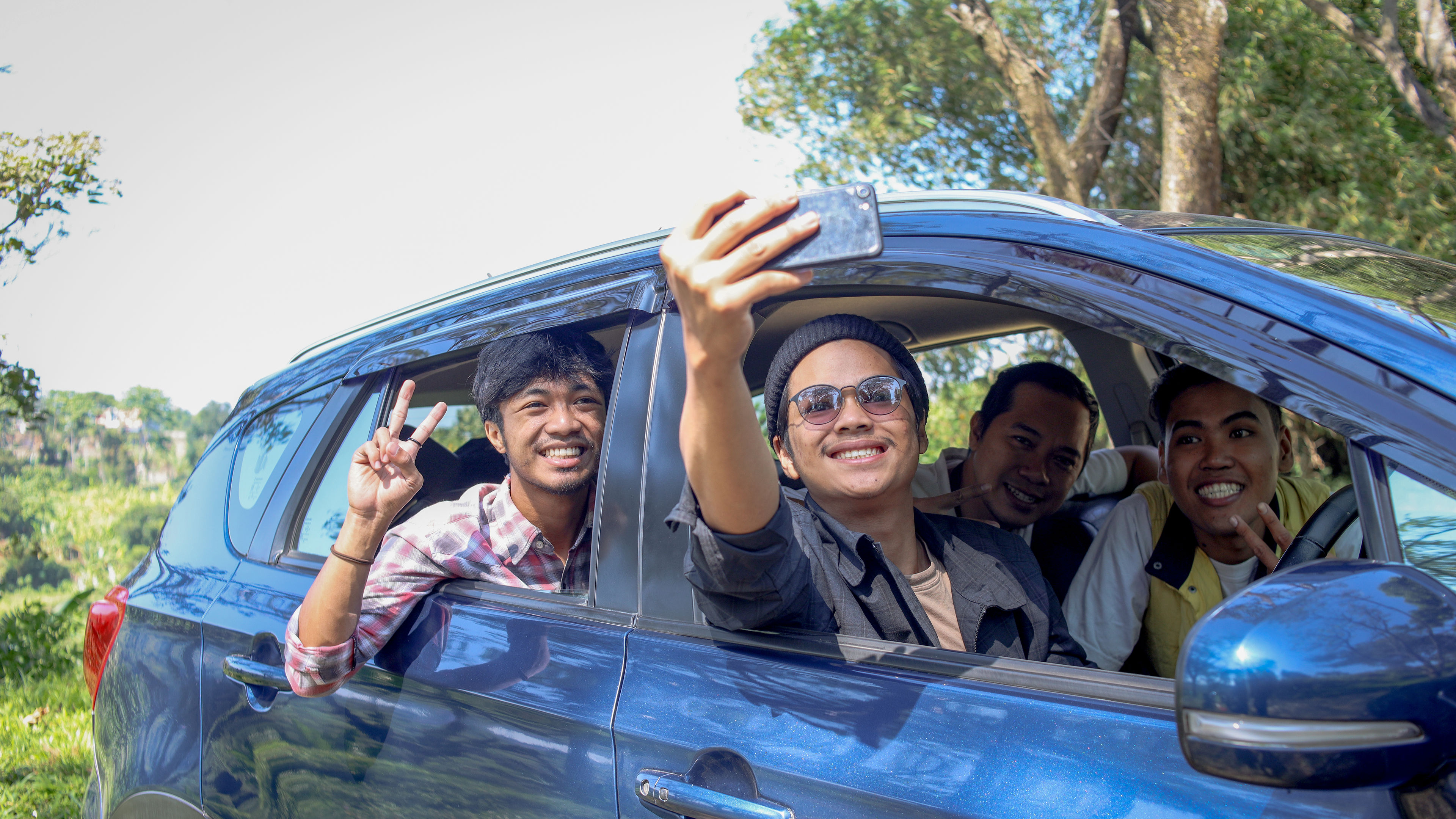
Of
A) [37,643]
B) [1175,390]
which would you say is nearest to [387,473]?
[1175,390]

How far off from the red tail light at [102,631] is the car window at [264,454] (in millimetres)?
358

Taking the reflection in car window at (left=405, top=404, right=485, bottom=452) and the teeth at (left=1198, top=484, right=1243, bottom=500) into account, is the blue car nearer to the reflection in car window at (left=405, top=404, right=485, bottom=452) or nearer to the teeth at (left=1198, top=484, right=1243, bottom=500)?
the teeth at (left=1198, top=484, right=1243, bottom=500)

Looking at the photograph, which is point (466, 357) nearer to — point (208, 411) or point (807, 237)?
point (807, 237)

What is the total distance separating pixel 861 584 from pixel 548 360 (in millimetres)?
860

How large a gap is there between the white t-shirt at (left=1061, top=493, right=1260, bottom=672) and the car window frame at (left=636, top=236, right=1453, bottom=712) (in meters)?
0.84

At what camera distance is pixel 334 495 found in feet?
7.73

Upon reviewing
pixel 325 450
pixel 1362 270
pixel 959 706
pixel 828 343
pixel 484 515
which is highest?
pixel 1362 270

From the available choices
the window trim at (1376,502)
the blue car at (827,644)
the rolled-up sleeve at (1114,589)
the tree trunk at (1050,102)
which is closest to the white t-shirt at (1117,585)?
the rolled-up sleeve at (1114,589)

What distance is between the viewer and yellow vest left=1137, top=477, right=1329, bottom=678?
2119 millimetres

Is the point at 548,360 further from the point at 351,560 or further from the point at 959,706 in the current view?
the point at 959,706

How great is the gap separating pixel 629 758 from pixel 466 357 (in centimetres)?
116

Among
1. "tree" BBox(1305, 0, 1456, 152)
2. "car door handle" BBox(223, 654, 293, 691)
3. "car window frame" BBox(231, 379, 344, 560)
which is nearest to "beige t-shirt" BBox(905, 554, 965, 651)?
"car door handle" BBox(223, 654, 293, 691)

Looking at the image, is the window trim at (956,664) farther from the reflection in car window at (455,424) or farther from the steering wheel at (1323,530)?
the reflection in car window at (455,424)

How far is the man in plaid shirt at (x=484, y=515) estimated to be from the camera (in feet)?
5.92
